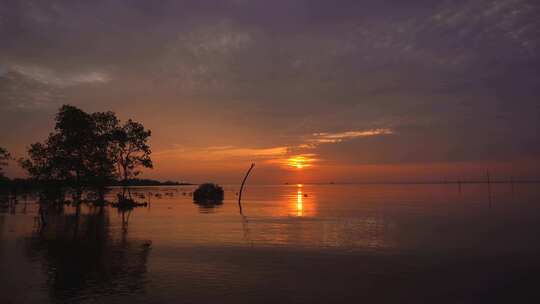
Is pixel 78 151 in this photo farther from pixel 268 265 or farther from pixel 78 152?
pixel 268 265

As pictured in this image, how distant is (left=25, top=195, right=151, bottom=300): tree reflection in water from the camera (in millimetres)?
16109

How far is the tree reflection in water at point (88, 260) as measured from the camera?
16109mm

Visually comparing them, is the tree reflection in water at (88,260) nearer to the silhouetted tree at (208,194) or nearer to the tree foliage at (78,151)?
the tree foliage at (78,151)

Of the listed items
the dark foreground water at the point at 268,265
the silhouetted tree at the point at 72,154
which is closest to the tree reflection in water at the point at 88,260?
the dark foreground water at the point at 268,265

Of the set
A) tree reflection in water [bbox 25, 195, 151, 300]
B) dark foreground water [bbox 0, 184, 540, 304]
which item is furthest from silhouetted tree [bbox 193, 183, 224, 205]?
tree reflection in water [bbox 25, 195, 151, 300]

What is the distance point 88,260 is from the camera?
70.4 ft

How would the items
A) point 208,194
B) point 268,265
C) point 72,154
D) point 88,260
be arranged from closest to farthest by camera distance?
point 268,265 < point 88,260 < point 72,154 < point 208,194

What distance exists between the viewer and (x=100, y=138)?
62156mm

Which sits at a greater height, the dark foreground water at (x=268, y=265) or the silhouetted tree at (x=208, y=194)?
the silhouetted tree at (x=208, y=194)

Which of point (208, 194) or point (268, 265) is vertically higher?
point (208, 194)

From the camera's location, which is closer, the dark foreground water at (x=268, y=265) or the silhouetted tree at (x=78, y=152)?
the dark foreground water at (x=268, y=265)

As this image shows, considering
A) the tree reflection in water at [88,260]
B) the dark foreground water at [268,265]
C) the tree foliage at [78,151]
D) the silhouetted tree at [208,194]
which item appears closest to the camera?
the dark foreground water at [268,265]


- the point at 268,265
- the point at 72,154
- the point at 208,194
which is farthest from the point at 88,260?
the point at 208,194

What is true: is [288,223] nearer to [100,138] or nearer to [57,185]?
[57,185]
